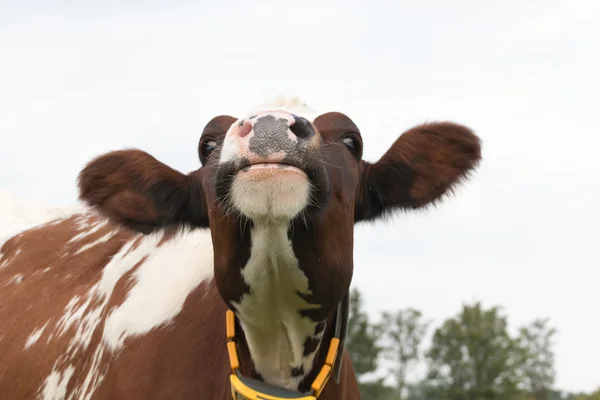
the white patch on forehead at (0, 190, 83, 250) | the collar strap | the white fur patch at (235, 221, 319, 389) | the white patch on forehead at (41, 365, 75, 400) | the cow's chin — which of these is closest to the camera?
the cow's chin

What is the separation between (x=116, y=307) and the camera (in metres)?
4.96

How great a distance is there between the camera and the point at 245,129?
3201 millimetres

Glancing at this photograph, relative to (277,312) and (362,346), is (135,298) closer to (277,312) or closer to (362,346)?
(277,312)

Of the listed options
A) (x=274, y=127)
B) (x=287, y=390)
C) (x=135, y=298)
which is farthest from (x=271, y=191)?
(x=135, y=298)

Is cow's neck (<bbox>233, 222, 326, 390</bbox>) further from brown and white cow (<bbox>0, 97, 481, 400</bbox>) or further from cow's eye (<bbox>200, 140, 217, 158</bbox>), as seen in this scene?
cow's eye (<bbox>200, 140, 217, 158</bbox>)

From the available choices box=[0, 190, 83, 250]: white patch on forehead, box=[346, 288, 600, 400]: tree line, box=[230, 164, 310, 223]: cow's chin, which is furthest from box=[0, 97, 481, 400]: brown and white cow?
box=[346, 288, 600, 400]: tree line

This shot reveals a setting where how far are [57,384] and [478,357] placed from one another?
51922 mm

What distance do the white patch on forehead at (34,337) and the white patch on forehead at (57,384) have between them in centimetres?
47

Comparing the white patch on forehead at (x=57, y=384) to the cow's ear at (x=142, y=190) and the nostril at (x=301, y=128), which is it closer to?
the cow's ear at (x=142, y=190)

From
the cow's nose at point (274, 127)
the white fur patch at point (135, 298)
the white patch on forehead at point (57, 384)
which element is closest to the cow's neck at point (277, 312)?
the cow's nose at point (274, 127)

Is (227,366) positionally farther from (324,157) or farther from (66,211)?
(66,211)

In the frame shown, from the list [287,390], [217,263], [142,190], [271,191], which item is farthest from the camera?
[142,190]

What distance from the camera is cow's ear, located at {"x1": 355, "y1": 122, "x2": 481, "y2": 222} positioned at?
14.1ft

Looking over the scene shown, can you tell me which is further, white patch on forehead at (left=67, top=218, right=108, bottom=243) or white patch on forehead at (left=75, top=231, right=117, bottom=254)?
white patch on forehead at (left=67, top=218, right=108, bottom=243)
